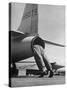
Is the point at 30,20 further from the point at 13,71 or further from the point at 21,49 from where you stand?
the point at 13,71

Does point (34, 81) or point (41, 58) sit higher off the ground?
point (41, 58)

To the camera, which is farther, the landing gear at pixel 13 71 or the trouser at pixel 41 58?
the trouser at pixel 41 58

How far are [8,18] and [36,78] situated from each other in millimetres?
1778

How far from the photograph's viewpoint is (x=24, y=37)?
949 centimetres

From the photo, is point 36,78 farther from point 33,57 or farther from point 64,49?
point 64,49

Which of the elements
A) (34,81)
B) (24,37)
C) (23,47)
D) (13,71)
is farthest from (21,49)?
(34,81)

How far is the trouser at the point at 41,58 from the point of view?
9.65 m

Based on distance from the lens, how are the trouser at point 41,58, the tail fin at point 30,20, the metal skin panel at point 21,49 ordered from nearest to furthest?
1. the metal skin panel at point 21,49
2. the tail fin at point 30,20
3. the trouser at point 41,58

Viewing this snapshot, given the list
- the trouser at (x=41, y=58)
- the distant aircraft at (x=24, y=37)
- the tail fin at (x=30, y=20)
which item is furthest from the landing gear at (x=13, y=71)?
the tail fin at (x=30, y=20)

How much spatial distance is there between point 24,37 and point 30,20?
0.49 m

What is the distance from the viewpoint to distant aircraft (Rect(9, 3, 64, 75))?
9.30m

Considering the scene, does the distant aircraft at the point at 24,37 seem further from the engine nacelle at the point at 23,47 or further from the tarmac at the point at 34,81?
the tarmac at the point at 34,81

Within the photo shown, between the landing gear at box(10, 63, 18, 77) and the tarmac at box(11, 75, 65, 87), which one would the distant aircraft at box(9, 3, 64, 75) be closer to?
the landing gear at box(10, 63, 18, 77)

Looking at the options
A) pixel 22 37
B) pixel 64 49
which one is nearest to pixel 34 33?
pixel 22 37
